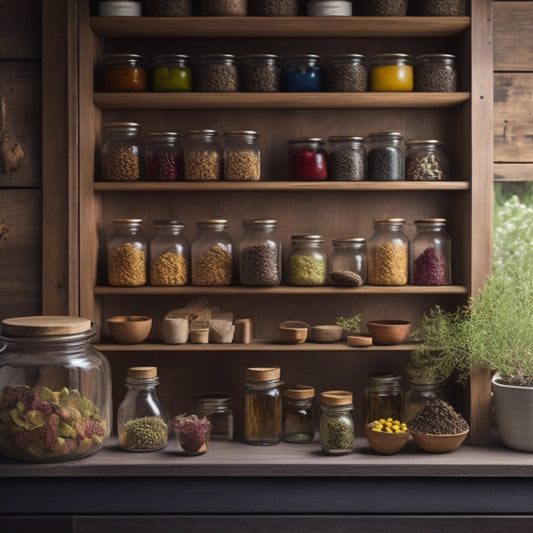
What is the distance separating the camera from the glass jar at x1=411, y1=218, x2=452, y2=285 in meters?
2.28

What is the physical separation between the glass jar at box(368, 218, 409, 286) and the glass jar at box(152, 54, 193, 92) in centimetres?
77

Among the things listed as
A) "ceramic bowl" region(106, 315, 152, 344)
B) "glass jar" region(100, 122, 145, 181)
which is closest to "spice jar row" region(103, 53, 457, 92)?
"glass jar" region(100, 122, 145, 181)

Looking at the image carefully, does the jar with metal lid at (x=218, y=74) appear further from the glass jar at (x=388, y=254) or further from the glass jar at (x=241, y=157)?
the glass jar at (x=388, y=254)

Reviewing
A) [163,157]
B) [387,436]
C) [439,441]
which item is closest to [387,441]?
[387,436]

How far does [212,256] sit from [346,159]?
1.77 feet

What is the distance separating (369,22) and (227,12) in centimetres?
45

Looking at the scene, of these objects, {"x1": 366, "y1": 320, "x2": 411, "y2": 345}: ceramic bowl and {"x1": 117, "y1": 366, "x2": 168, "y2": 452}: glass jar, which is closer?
{"x1": 117, "y1": 366, "x2": 168, "y2": 452}: glass jar

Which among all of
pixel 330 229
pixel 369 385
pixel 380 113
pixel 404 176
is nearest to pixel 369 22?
pixel 380 113

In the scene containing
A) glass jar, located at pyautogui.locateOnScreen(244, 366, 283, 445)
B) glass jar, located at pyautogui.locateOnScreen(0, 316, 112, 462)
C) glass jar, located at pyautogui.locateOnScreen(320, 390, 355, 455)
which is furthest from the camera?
glass jar, located at pyautogui.locateOnScreen(244, 366, 283, 445)

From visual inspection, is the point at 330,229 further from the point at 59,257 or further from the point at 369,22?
the point at 59,257

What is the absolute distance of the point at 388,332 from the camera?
2283mm

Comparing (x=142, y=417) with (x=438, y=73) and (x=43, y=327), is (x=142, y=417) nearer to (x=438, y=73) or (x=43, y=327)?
(x=43, y=327)

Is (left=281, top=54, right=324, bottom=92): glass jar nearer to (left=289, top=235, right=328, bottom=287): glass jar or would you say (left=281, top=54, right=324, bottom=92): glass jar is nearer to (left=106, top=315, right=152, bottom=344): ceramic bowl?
(left=289, top=235, right=328, bottom=287): glass jar

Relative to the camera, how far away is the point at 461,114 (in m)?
2.34
